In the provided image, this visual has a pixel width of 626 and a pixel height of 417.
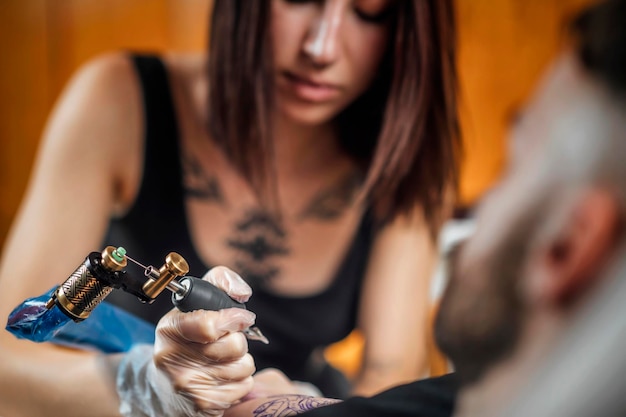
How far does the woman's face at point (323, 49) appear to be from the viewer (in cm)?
67

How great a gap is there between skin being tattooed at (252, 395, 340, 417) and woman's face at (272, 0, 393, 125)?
359 mm

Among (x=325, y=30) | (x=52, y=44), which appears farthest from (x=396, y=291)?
(x=52, y=44)

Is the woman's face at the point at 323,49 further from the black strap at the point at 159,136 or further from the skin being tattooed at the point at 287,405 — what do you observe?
the skin being tattooed at the point at 287,405

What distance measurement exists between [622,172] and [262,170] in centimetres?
53

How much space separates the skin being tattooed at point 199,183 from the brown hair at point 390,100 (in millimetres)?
44

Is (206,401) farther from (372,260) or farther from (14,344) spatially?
(372,260)

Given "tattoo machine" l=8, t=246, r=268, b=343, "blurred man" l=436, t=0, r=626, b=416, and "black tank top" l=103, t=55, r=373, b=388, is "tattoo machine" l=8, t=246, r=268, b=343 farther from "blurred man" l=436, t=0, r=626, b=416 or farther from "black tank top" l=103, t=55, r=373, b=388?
"black tank top" l=103, t=55, r=373, b=388

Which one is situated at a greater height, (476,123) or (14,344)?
(476,123)

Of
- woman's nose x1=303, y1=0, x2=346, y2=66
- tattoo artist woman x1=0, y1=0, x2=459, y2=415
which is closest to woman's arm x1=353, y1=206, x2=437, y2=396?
tattoo artist woman x1=0, y1=0, x2=459, y2=415

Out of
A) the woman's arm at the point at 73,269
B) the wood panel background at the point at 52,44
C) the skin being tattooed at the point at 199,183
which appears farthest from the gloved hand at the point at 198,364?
the wood panel background at the point at 52,44

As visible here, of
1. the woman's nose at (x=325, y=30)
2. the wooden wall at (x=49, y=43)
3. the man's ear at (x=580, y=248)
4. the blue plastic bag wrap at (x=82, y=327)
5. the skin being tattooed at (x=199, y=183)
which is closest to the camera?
the man's ear at (x=580, y=248)

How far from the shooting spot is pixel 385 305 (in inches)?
34.6

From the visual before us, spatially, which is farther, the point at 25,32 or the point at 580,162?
the point at 25,32

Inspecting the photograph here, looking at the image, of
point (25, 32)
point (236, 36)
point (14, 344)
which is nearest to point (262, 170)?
point (236, 36)
